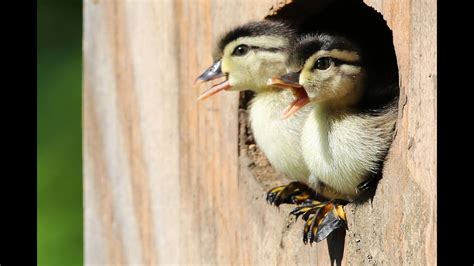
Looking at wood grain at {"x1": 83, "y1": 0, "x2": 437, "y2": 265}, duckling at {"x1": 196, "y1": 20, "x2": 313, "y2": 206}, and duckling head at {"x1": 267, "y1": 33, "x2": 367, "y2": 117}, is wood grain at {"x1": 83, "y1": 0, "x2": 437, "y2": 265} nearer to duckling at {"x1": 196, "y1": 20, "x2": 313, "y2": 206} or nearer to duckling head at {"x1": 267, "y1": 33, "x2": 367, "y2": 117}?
duckling at {"x1": 196, "y1": 20, "x2": 313, "y2": 206}

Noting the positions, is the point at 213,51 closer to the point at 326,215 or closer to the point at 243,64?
the point at 243,64

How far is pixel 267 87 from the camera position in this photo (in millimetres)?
2641

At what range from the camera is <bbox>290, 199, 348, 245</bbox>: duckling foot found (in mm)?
2180

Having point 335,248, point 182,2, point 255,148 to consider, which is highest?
point 182,2

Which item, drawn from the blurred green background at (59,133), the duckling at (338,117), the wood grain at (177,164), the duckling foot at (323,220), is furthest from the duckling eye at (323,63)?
the blurred green background at (59,133)

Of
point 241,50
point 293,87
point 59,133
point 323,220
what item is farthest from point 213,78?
point 59,133

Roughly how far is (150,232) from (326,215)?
2.24 feet

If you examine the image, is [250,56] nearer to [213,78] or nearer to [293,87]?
[213,78]

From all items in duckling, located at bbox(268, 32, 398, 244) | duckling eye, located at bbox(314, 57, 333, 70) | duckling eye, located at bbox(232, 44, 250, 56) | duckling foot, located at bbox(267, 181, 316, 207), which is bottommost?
duckling foot, located at bbox(267, 181, 316, 207)

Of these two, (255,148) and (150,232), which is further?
→ (150,232)

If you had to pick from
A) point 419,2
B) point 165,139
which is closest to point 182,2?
point 165,139

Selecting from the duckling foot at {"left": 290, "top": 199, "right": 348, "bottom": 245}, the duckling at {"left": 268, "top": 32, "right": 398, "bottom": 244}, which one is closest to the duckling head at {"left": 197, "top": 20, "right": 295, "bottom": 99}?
the duckling at {"left": 268, "top": 32, "right": 398, "bottom": 244}

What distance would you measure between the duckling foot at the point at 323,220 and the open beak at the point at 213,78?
37 cm
